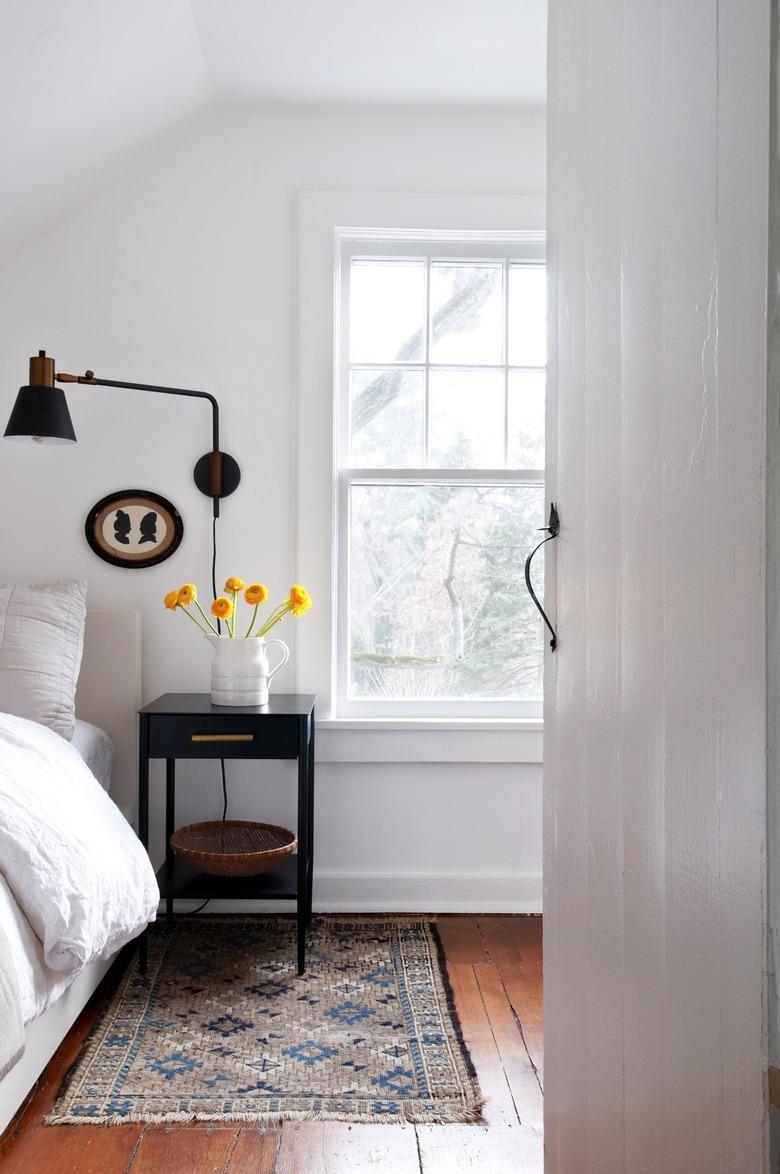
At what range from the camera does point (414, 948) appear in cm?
268

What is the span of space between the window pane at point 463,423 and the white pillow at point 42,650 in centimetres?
128

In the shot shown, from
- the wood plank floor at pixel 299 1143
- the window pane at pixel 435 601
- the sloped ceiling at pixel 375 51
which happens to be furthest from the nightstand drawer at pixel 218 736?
the sloped ceiling at pixel 375 51

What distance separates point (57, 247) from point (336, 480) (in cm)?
120

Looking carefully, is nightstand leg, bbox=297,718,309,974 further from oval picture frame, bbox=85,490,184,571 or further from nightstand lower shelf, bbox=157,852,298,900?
oval picture frame, bbox=85,490,184,571

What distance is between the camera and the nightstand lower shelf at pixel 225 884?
2510mm

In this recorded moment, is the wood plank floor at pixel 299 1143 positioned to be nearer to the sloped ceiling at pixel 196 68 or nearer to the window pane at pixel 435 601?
the window pane at pixel 435 601

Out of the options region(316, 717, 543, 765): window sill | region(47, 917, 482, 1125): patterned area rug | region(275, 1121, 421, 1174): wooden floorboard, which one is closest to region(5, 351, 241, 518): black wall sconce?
region(316, 717, 543, 765): window sill

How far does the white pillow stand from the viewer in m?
2.46

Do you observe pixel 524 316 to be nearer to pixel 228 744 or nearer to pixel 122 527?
pixel 122 527

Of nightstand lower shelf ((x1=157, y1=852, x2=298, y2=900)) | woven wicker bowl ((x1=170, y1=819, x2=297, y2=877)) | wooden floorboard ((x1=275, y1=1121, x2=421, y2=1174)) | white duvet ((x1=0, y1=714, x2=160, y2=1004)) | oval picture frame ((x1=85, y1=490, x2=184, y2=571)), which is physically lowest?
wooden floorboard ((x1=275, y1=1121, x2=421, y2=1174))

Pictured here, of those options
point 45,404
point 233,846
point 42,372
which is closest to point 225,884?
point 233,846

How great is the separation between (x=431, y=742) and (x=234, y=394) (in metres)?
1.34

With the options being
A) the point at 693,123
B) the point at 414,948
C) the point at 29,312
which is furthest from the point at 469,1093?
the point at 29,312

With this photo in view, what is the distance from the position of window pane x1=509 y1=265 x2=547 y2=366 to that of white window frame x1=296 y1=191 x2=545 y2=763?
0.53 ft
